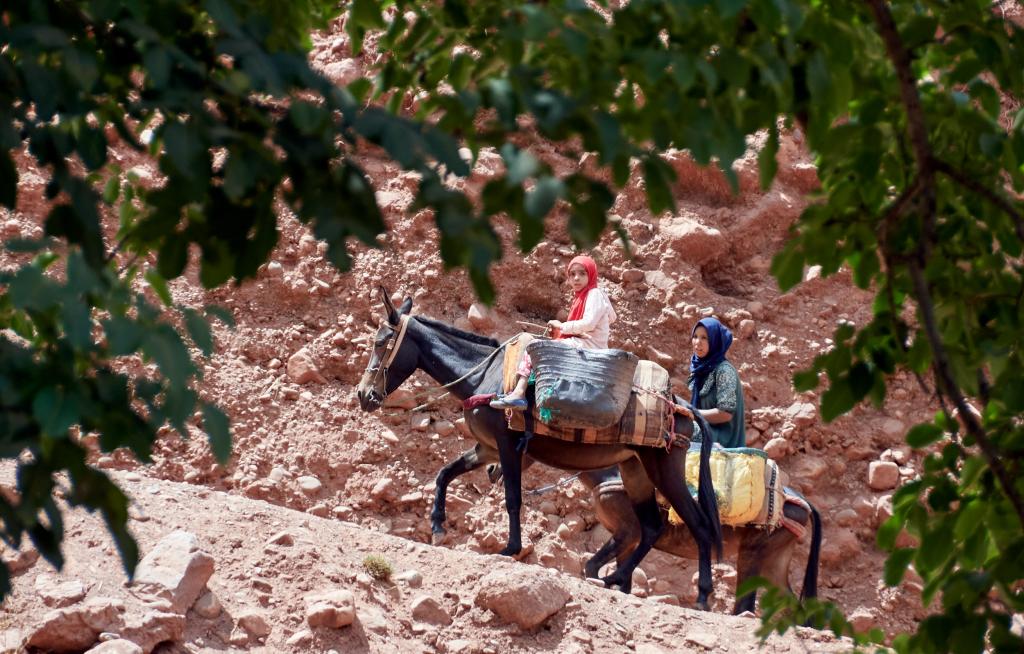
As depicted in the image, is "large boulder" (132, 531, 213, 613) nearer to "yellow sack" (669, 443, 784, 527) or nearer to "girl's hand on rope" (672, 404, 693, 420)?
"girl's hand on rope" (672, 404, 693, 420)

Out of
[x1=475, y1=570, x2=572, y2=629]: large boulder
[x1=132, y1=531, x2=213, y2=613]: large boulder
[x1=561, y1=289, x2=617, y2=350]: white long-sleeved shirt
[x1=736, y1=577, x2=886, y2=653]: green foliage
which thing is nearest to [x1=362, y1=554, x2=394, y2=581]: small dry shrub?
[x1=475, y1=570, x2=572, y2=629]: large boulder

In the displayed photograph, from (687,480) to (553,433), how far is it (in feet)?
3.82

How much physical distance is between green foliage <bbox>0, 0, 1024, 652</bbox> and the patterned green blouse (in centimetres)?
650

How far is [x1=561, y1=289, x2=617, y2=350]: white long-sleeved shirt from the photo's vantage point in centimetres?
1042

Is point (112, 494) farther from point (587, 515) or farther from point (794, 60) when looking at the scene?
point (587, 515)

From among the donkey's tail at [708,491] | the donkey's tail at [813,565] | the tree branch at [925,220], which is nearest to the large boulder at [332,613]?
the donkey's tail at [708,491]

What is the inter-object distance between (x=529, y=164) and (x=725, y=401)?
27.1ft

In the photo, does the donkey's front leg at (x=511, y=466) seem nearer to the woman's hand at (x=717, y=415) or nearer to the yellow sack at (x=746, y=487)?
the yellow sack at (x=746, y=487)

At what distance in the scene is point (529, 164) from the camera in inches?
105

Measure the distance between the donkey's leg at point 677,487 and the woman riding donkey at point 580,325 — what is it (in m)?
0.97

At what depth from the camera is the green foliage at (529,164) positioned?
2758mm

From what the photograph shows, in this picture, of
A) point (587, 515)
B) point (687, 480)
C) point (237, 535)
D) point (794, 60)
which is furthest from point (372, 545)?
point (794, 60)

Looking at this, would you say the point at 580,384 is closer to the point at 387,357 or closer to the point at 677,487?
the point at 677,487

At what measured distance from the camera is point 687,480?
10469 mm
